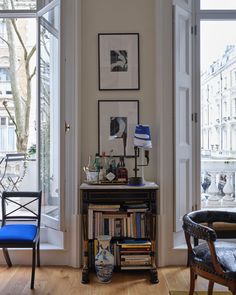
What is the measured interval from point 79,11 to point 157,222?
229 centimetres

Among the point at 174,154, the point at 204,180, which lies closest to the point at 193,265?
the point at 174,154

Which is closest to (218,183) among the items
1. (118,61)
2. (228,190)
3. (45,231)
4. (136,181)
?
(228,190)

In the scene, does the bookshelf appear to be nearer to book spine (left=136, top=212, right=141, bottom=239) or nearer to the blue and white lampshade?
book spine (left=136, top=212, right=141, bottom=239)

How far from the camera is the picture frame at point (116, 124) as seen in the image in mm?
3887

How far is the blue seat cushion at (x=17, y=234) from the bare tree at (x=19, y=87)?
108cm

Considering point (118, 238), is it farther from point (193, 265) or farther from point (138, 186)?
point (193, 265)

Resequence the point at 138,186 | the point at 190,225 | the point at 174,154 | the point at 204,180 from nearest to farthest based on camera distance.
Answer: the point at 190,225
the point at 138,186
the point at 174,154
the point at 204,180

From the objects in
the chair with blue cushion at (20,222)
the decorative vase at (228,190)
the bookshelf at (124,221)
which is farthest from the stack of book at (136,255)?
the decorative vase at (228,190)

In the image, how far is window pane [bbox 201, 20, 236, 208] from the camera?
412 centimetres

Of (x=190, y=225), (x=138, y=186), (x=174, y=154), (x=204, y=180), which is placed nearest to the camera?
(x=190, y=225)

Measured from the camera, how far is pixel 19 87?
4.20 m

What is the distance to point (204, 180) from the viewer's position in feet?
13.7

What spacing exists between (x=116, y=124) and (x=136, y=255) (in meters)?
1.32

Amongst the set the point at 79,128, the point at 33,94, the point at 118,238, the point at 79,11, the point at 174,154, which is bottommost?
the point at 118,238
